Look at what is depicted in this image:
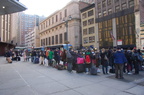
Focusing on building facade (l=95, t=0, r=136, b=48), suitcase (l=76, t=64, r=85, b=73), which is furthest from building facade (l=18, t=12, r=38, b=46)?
suitcase (l=76, t=64, r=85, b=73)

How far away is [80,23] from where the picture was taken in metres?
53.7

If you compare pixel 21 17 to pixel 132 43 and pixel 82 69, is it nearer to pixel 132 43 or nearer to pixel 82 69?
pixel 132 43

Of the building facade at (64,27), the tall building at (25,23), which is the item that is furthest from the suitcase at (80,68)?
the tall building at (25,23)

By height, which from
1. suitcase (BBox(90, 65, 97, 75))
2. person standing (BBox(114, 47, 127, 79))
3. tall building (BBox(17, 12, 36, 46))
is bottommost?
suitcase (BBox(90, 65, 97, 75))

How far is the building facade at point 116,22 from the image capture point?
31719 millimetres

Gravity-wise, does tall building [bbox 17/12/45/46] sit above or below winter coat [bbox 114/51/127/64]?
above

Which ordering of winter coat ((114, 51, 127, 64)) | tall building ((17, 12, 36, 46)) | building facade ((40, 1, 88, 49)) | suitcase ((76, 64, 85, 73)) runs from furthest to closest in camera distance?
tall building ((17, 12, 36, 46)), building facade ((40, 1, 88, 49)), suitcase ((76, 64, 85, 73)), winter coat ((114, 51, 127, 64))

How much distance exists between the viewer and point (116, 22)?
116ft

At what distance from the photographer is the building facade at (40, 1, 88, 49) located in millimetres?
52219

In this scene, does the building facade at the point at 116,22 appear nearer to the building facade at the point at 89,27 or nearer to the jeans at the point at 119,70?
the building facade at the point at 89,27

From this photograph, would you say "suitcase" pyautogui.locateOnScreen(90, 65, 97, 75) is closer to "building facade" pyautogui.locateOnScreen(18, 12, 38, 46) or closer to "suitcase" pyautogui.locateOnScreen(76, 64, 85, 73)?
"suitcase" pyautogui.locateOnScreen(76, 64, 85, 73)

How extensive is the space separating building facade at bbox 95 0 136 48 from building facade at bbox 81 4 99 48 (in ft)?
7.18

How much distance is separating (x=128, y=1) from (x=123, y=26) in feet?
22.8

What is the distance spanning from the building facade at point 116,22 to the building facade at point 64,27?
12806mm
